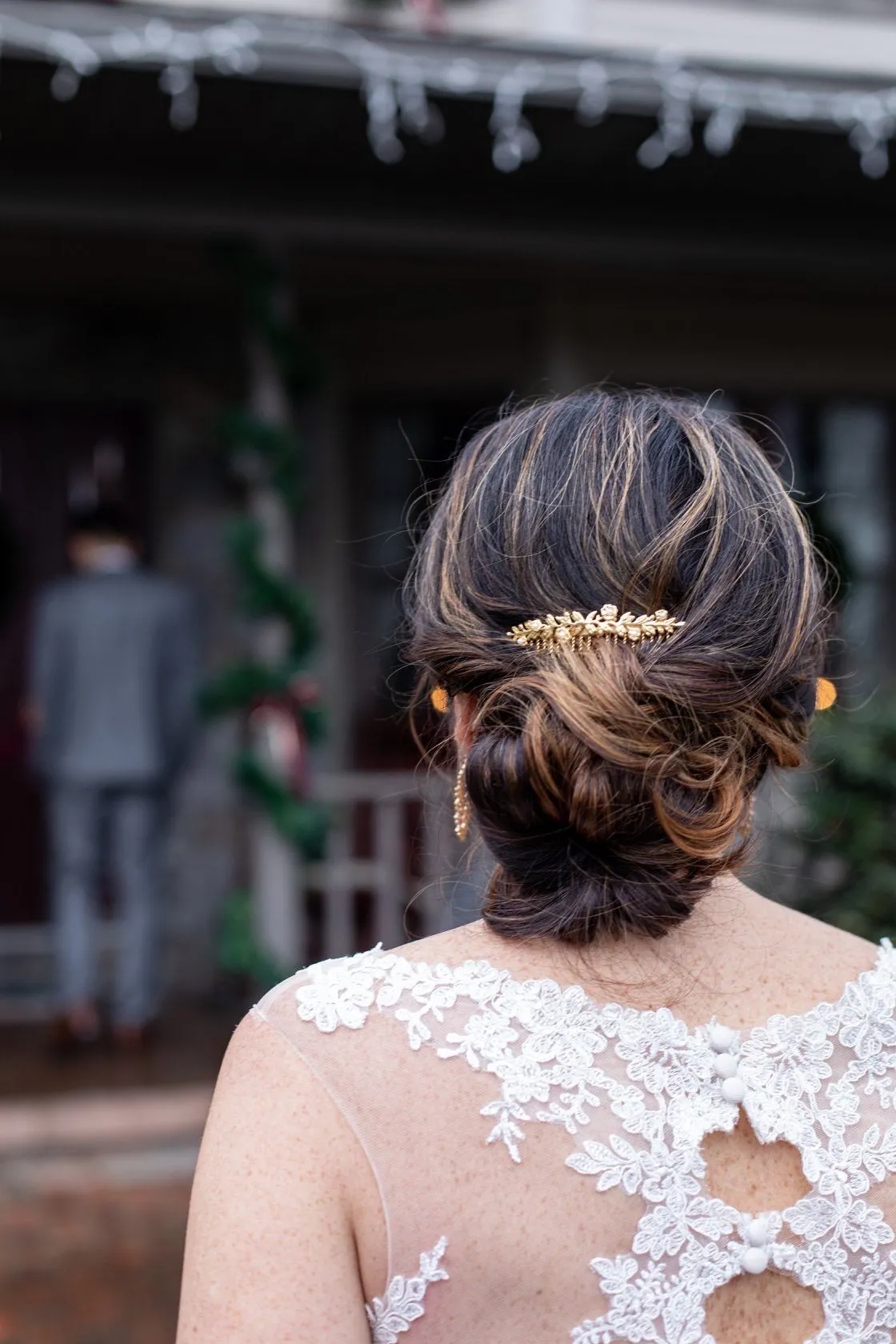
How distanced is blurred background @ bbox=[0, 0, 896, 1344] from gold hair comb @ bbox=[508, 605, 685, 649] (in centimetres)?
159

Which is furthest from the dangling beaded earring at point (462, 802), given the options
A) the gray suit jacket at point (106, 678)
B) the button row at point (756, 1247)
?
the gray suit jacket at point (106, 678)

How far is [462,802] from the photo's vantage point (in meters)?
1.13

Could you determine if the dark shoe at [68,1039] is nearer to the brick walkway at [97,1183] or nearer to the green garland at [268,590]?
the brick walkway at [97,1183]

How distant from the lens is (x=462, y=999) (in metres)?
1.03

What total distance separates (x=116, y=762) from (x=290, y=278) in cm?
206

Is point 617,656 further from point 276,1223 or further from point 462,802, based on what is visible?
point 276,1223

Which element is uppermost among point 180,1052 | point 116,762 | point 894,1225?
point 894,1225

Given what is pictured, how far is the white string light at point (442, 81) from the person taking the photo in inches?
141

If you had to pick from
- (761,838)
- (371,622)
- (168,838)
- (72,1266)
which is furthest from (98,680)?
(761,838)

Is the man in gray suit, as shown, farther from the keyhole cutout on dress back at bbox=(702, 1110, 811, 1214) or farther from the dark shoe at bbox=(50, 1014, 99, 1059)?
the keyhole cutout on dress back at bbox=(702, 1110, 811, 1214)

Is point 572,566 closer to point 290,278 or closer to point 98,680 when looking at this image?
point 98,680

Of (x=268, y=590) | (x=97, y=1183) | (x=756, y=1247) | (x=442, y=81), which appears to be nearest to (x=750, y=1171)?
(x=756, y=1247)

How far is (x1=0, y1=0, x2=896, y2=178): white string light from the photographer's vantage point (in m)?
3.59

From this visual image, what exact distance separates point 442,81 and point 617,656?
3.25 meters
